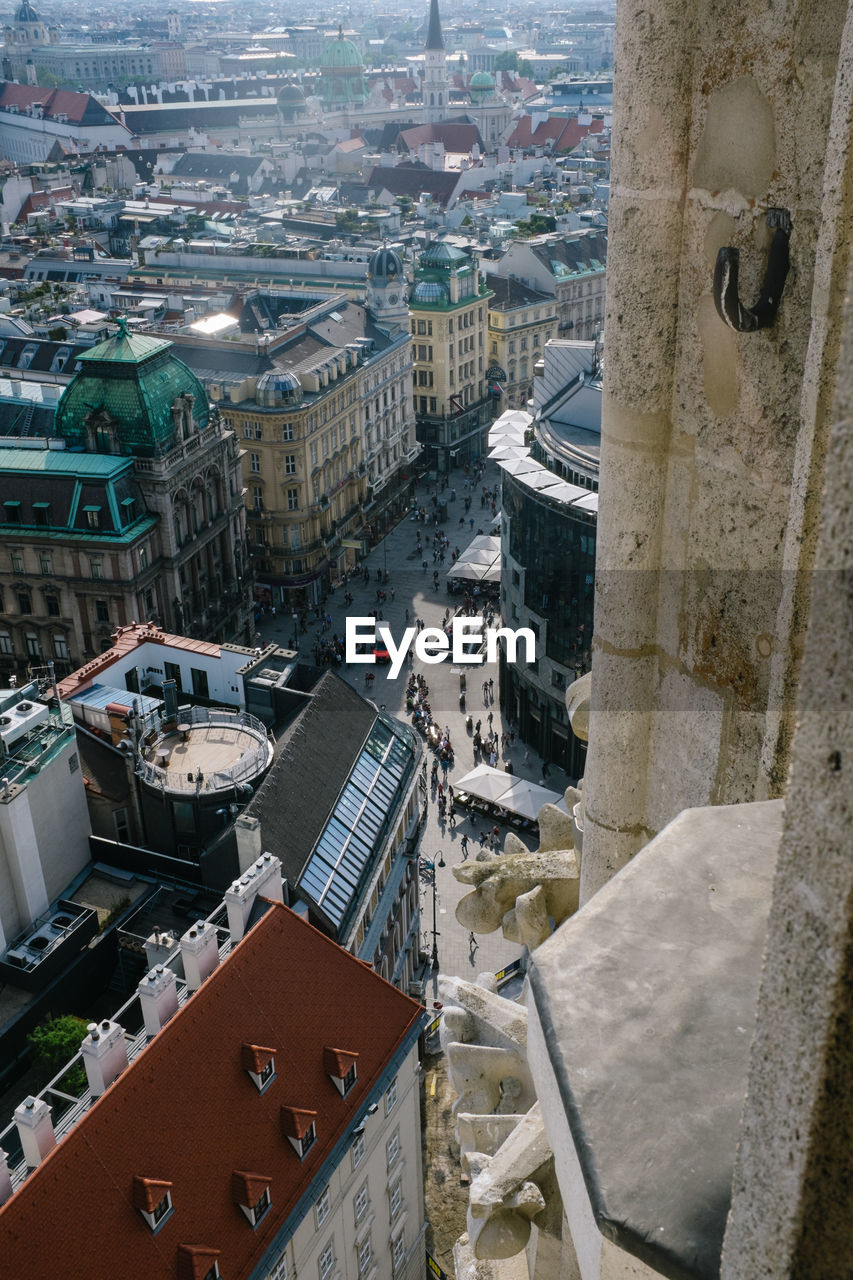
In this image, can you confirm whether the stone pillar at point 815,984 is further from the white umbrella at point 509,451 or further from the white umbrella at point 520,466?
the white umbrella at point 509,451

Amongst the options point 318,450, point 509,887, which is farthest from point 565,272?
point 509,887

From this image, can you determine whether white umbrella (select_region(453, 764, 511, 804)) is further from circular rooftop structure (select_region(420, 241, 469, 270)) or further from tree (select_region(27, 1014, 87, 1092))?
circular rooftop structure (select_region(420, 241, 469, 270))

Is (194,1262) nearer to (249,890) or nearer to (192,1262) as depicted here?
(192,1262)

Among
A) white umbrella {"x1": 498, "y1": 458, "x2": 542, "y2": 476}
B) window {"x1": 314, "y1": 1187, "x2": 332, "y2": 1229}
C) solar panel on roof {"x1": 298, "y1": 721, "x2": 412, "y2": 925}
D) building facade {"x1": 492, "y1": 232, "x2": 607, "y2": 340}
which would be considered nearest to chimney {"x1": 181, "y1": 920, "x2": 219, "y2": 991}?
window {"x1": 314, "y1": 1187, "x2": 332, "y2": 1229}

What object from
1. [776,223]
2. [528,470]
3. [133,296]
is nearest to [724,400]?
[776,223]

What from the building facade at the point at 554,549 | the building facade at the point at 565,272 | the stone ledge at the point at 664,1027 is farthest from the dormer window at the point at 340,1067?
the building facade at the point at 565,272

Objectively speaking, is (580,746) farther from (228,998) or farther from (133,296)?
(133,296)
